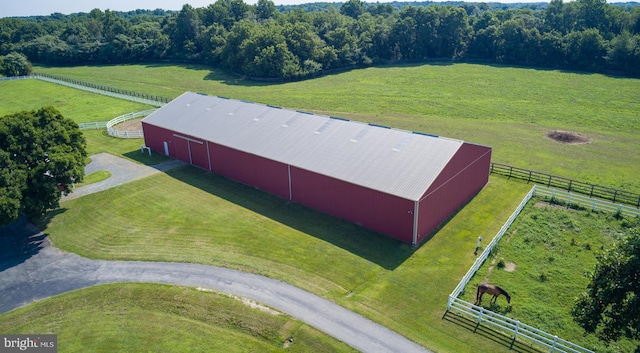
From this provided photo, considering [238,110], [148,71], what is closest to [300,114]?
[238,110]

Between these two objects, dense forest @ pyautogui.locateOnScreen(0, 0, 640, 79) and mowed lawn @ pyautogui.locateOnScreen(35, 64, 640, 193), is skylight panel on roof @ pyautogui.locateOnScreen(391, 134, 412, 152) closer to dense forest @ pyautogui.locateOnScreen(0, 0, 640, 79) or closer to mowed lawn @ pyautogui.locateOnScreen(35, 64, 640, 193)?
mowed lawn @ pyautogui.locateOnScreen(35, 64, 640, 193)

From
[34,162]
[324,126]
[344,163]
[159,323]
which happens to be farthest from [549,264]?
[34,162]

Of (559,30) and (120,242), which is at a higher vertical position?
(559,30)

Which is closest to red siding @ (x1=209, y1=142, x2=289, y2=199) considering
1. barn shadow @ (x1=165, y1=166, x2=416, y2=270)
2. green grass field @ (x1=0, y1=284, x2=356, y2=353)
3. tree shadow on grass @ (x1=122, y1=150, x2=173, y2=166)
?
barn shadow @ (x1=165, y1=166, x2=416, y2=270)

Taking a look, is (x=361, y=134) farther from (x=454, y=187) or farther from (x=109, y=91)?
(x=109, y=91)

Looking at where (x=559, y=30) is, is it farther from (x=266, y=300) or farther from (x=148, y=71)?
(x=266, y=300)

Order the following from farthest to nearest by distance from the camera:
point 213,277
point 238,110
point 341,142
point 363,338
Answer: point 238,110
point 341,142
point 213,277
point 363,338

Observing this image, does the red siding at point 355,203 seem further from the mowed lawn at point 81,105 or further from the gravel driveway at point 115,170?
the mowed lawn at point 81,105

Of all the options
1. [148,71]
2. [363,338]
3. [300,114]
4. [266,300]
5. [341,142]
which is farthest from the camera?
[148,71]
